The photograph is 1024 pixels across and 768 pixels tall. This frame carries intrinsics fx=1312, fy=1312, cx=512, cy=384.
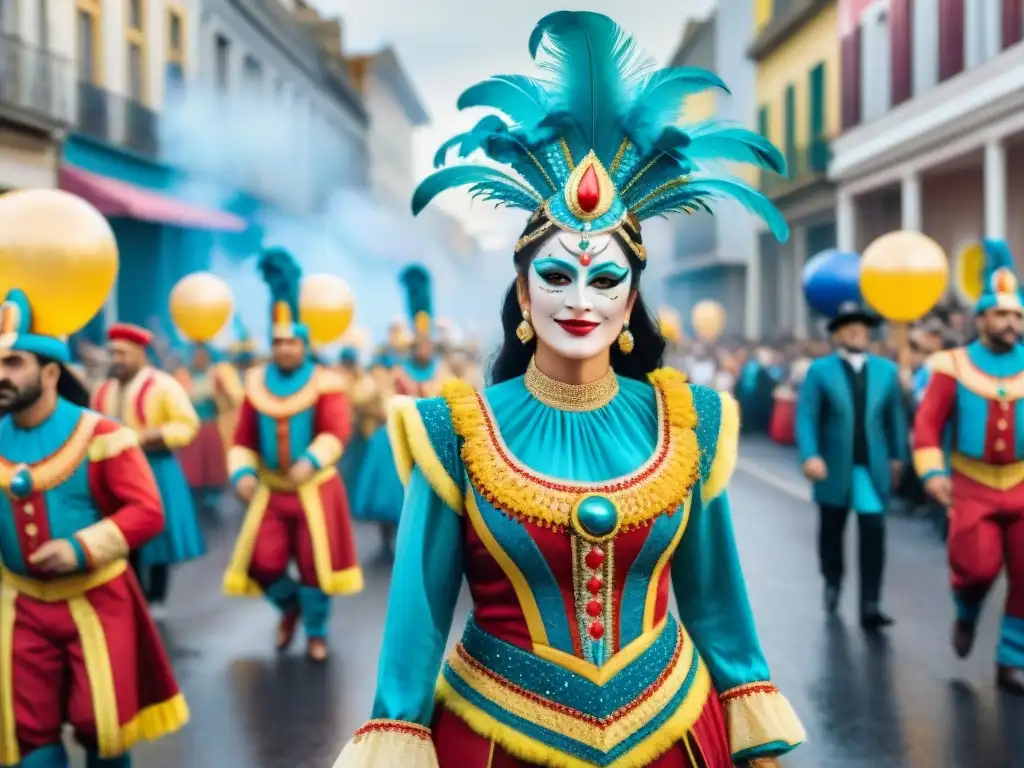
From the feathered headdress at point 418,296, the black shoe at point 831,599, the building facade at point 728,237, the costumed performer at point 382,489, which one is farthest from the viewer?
the building facade at point 728,237

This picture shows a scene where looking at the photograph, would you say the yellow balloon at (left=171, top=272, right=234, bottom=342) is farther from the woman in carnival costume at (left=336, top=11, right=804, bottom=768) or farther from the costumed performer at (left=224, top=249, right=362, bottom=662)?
the woman in carnival costume at (left=336, top=11, right=804, bottom=768)

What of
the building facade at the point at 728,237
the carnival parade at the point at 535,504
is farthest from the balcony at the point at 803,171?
the carnival parade at the point at 535,504

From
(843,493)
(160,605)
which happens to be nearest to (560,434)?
(843,493)

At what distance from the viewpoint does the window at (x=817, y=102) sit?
30133 mm

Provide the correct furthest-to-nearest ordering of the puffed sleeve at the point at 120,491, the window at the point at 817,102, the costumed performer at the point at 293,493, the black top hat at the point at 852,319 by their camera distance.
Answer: the window at the point at 817,102, the black top hat at the point at 852,319, the costumed performer at the point at 293,493, the puffed sleeve at the point at 120,491

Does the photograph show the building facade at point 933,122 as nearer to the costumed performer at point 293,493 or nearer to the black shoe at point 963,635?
the black shoe at point 963,635

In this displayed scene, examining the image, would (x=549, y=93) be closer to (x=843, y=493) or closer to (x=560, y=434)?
(x=560, y=434)

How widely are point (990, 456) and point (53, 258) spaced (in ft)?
15.0

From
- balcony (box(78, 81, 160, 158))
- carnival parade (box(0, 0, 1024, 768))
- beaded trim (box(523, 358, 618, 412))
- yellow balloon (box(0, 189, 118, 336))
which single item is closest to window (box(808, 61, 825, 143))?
carnival parade (box(0, 0, 1024, 768))

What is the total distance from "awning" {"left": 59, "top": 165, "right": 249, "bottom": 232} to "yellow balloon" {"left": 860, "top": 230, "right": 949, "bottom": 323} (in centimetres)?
1279

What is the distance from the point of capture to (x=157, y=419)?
8109 mm

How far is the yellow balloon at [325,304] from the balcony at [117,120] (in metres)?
10.7

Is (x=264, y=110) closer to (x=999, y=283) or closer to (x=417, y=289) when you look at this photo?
(x=417, y=289)

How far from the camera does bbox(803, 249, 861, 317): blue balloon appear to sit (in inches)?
384
